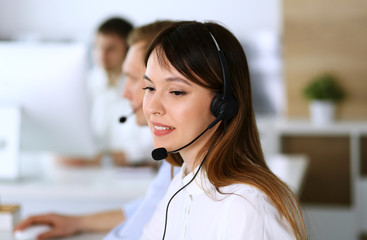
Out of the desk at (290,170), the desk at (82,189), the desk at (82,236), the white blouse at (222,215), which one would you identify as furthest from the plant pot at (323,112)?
the white blouse at (222,215)

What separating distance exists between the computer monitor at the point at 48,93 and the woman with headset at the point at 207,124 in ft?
2.95

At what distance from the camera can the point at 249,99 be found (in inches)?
41.8

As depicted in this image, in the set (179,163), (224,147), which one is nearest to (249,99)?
(224,147)

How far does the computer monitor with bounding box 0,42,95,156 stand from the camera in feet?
6.23

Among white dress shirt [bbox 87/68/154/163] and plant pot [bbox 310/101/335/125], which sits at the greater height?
white dress shirt [bbox 87/68/154/163]

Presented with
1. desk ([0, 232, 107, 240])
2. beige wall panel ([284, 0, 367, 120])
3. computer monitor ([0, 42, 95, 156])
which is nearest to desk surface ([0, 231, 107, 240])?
desk ([0, 232, 107, 240])

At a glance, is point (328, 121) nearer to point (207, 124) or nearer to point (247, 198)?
point (207, 124)

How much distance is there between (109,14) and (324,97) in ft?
7.33

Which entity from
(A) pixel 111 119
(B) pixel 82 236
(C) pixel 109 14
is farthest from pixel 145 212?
(C) pixel 109 14

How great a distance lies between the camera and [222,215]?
93 cm

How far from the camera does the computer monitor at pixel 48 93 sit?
6.23 ft

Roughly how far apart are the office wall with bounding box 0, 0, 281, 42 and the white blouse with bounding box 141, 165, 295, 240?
3.65 meters

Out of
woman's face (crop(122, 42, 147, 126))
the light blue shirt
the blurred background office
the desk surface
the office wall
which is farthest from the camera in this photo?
the office wall

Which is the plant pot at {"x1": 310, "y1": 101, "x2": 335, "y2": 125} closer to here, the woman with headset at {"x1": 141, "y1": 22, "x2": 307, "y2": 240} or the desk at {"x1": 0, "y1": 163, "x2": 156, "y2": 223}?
the desk at {"x1": 0, "y1": 163, "x2": 156, "y2": 223}
